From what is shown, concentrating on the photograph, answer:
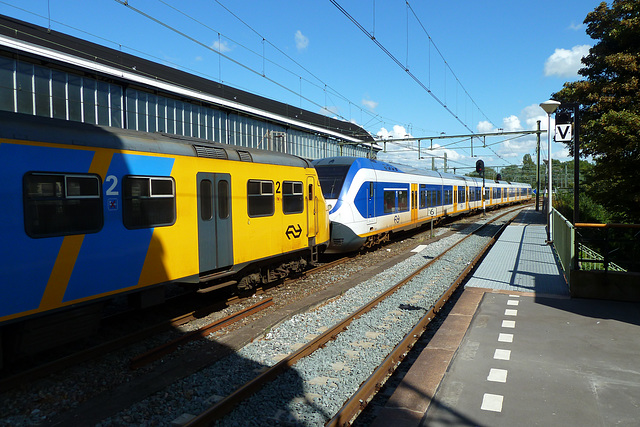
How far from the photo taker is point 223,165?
806 cm

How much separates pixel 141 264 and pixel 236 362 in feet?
6.68

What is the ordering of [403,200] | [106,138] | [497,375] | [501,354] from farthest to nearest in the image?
[403,200], [106,138], [501,354], [497,375]

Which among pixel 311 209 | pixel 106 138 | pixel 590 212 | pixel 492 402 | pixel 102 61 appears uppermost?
pixel 102 61

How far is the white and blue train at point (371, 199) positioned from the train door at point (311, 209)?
1.99 metres

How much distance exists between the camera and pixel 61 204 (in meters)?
5.50

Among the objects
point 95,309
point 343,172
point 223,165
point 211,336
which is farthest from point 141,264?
point 343,172

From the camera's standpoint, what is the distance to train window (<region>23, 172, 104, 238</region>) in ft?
17.0

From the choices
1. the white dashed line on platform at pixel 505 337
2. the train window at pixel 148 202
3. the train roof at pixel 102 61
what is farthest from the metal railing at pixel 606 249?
the train roof at pixel 102 61

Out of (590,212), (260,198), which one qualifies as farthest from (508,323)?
(590,212)

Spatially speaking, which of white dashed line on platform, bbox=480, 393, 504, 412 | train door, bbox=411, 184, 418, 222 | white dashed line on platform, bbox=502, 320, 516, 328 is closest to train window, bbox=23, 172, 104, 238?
white dashed line on platform, bbox=480, 393, 504, 412

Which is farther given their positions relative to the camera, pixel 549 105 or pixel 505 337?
pixel 549 105

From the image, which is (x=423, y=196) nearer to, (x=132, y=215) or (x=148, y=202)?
(x=148, y=202)

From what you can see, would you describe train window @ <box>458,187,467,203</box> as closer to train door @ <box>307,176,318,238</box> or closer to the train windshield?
the train windshield

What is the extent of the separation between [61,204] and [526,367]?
238 inches
